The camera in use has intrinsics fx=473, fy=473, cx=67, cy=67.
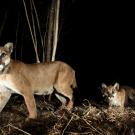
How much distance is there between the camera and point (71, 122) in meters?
7.43

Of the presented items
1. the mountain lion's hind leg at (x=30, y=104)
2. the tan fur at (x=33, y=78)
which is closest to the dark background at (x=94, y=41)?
the tan fur at (x=33, y=78)

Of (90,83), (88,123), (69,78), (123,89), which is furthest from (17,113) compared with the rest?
(90,83)

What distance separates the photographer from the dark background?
39.4ft

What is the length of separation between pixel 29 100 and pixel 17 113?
0.52 m

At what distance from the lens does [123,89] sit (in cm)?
1008

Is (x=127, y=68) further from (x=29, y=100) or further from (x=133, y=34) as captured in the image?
(x=29, y=100)

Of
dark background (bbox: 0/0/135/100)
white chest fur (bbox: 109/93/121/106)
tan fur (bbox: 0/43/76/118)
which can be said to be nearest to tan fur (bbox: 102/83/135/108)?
white chest fur (bbox: 109/93/121/106)

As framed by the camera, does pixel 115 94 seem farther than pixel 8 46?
Yes

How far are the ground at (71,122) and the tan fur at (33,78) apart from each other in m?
0.38

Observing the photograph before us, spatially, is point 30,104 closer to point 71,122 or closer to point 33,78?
point 33,78

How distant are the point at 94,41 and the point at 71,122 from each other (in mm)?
5293

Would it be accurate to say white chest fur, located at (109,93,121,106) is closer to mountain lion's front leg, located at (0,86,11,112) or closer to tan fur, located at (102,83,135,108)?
tan fur, located at (102,83,135,108)

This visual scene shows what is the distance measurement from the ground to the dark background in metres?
3.37

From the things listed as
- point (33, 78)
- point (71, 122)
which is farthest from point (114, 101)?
point (71, 122)
